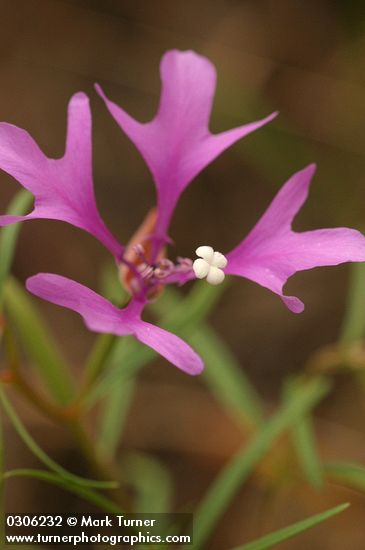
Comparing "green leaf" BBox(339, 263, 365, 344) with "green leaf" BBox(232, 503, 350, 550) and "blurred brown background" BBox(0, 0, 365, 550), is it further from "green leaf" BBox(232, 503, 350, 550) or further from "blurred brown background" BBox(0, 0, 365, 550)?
"blurred brown background" BBox(0, 0, 365, 550)

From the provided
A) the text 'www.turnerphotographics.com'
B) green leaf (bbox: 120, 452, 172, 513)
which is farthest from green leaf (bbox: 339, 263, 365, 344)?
green leaf (bbox: 120, 452, 172, 513)

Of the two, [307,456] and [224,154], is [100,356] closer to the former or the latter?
[307,456]

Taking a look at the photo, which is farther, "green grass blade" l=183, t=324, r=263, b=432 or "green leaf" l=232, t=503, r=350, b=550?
→ "green grass blade" l=183, t=324, r=263, b=432

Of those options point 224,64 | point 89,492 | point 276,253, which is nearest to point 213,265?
point 276,253

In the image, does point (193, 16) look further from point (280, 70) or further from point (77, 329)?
point (77, 329)

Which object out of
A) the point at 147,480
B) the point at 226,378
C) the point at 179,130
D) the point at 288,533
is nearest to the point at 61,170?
the point at 179,130

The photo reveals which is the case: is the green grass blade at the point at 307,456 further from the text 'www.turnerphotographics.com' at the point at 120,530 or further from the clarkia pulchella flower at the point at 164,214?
the clarkia pulchella flower at the point at 164,214
